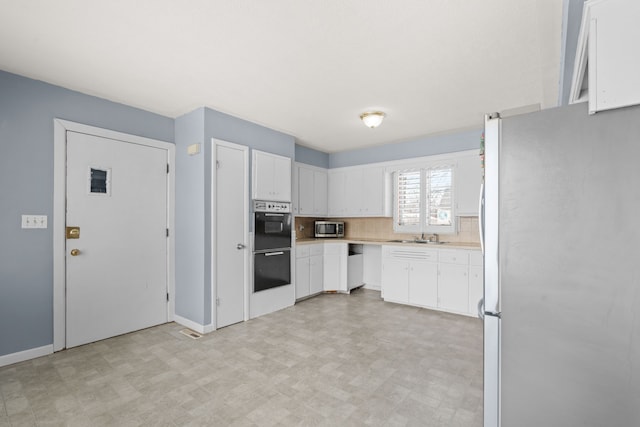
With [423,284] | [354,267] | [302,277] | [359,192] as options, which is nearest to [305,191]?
[359,192]

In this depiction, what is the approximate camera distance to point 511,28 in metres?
2.10

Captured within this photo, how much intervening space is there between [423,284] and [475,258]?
81 cm

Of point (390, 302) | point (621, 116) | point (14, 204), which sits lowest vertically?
point (390, 302)

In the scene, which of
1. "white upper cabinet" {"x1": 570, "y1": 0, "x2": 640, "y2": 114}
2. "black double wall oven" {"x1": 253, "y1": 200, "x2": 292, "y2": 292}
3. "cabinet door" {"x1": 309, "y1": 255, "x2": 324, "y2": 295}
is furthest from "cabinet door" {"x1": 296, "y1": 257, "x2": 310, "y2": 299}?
"white upper cabinet" {"x1": 570, "y1": 0, "x2": 640, "y2": 114}

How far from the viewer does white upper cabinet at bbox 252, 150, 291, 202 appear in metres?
4.06

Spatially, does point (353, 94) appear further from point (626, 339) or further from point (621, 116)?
point (626, 339)

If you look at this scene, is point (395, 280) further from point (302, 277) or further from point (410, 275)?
point (302, 277)

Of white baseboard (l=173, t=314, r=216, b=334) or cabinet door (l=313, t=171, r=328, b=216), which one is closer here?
white baseboard (l=173, t=314, r=216, b=334)

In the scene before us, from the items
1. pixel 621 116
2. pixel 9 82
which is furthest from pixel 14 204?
pixel 621 116

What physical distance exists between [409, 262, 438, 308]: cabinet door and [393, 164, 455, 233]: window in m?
0.65

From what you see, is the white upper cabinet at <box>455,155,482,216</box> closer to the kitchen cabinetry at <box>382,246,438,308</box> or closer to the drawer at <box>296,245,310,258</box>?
the kitchen cabinetry at <box>382,246,438,308</box>

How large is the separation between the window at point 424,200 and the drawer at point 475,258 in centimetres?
57

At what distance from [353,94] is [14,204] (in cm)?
338

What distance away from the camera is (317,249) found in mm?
5109
